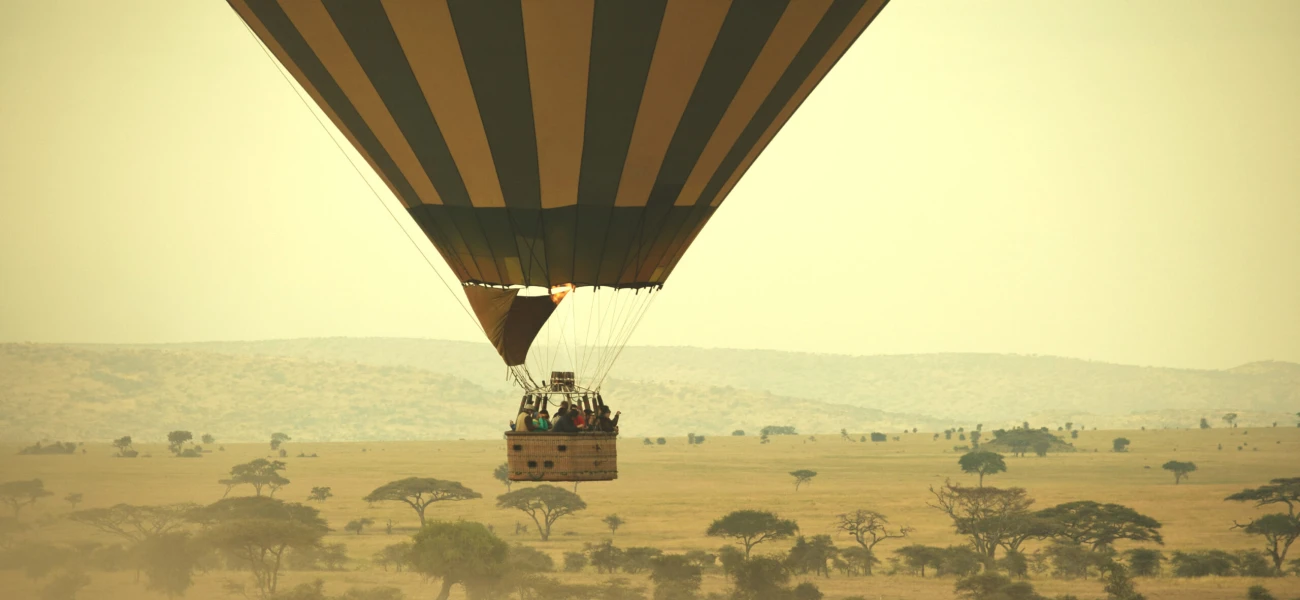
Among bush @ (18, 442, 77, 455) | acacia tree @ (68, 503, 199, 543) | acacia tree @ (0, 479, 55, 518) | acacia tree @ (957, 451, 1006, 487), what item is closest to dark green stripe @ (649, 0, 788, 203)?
acacia tree @ (68, 503, 199, 543)

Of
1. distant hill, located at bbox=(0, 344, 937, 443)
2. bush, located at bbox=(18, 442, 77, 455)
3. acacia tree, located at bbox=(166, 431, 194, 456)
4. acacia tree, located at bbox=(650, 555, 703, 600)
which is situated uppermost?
distant hill, located at bbox=(0, 344, 937, 443)

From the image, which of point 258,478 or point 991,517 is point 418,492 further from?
point 991,517

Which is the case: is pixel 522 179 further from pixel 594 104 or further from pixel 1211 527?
pixel 1211 527

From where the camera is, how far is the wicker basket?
12508mm

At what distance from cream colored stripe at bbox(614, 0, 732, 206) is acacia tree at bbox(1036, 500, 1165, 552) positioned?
4249 centimetres

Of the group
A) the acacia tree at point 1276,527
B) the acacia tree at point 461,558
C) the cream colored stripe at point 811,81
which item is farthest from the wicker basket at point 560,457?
the acacia tree at point 1276,527

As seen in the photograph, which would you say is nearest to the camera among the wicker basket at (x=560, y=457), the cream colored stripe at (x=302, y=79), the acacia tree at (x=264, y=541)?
the wicker basket at (x=560, y=457)

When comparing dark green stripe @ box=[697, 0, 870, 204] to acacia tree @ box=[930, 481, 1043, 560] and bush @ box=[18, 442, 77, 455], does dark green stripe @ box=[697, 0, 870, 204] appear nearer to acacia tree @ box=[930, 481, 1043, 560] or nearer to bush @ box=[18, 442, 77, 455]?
acacia tree @ box=[930, 481, 1043, 560]

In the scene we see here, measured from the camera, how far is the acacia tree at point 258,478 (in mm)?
76875

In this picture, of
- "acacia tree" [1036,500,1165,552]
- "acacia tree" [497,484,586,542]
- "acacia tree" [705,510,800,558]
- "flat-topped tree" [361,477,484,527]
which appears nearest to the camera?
"acacia tree" [1036,500,1165,552]

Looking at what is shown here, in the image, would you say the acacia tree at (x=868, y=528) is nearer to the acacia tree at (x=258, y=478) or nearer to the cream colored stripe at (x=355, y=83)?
the acacia tree at (x=258, y=478)

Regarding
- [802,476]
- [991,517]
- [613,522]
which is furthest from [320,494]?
[991,517]

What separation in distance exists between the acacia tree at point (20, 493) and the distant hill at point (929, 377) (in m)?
90.5

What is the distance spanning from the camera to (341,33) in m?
12.3
